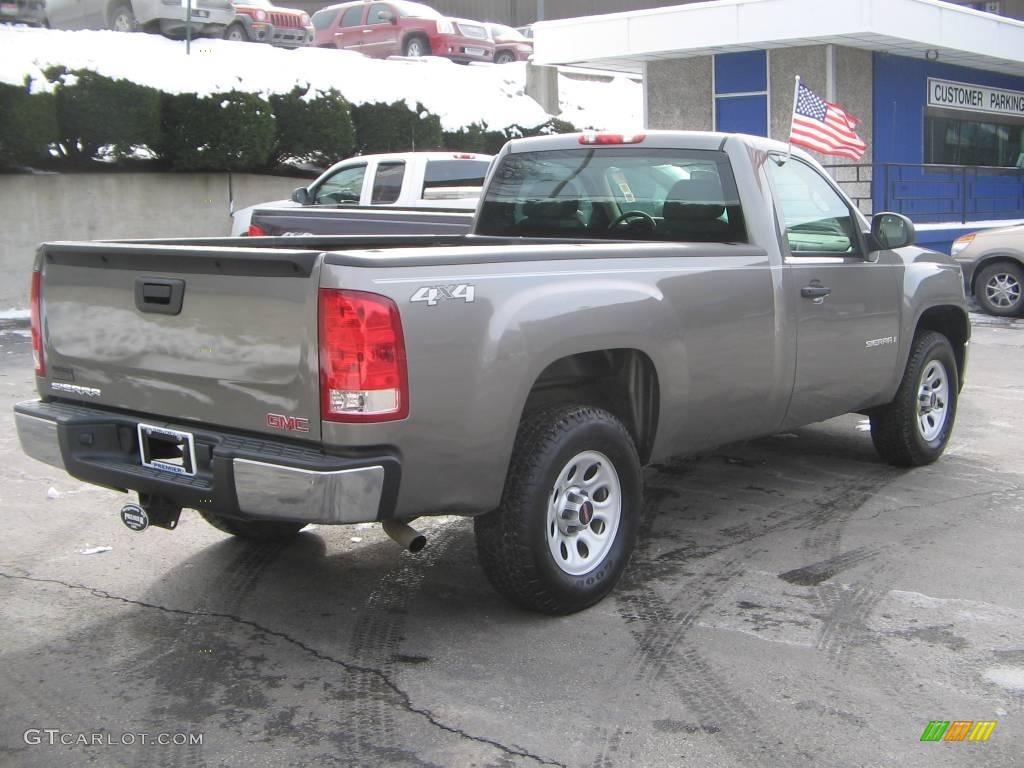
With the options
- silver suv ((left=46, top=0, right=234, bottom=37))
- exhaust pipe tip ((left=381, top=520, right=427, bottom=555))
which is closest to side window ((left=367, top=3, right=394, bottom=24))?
silver suv ((left=46, top=0, right=234, bottom=37))

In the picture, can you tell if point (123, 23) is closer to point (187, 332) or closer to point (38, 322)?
point (38, 322)

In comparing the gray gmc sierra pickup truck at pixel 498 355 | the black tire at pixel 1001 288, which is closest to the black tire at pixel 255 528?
the gray gmc sierra pickup truck at pixel 498 355

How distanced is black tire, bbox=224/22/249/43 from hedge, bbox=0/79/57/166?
11.6 meters

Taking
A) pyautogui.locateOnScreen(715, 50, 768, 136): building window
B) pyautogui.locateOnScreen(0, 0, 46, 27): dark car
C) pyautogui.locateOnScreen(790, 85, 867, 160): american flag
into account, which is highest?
pyautogui.locateOnScreen(0, 0, 46, 27): dark car

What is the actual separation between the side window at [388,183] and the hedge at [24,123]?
4.36 metres

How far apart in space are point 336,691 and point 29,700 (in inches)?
39.8

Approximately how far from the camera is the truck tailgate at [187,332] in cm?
387

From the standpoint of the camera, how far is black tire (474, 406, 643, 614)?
170 inches

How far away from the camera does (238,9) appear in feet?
82.7

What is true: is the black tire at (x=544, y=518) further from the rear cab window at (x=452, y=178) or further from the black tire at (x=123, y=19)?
the black tire at (x=123, y=19)

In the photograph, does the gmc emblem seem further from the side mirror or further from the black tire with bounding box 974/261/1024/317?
the black tire with bounding box 974/261/1024/317

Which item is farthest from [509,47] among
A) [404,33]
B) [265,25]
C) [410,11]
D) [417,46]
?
[265,25]

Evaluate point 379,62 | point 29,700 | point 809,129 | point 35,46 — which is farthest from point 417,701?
point 379,62

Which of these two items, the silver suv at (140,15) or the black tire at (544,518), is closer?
the black tire at (544,518)
